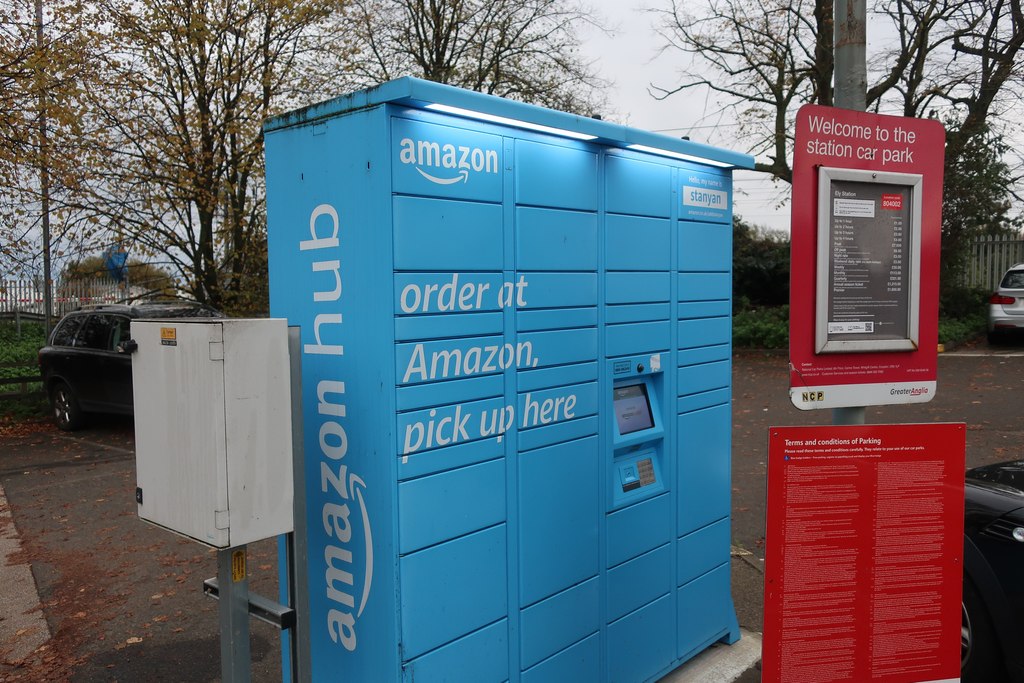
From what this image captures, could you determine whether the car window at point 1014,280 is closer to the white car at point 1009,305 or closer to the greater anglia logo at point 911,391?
the white car at point 1009,305

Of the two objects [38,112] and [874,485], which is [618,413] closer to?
[874,485]

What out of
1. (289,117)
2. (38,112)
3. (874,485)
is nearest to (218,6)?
(38,112)

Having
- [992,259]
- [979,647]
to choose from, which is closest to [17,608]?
[979,647]

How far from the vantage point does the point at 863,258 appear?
115 inches

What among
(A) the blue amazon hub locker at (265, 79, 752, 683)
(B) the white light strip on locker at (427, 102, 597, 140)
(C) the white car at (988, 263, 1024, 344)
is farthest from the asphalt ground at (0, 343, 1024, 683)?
(C) the white car at (988, 263, 1024, 344)

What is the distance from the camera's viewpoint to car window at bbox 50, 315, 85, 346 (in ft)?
37.4

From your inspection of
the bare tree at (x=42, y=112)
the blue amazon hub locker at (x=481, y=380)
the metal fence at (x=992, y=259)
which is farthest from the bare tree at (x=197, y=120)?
the metal fence at (x=992, y=259)

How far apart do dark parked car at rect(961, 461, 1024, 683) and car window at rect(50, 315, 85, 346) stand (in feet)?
36.4

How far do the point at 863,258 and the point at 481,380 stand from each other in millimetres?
1442

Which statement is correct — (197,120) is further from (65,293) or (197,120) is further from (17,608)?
(17,608)

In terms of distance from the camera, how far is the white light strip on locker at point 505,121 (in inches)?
113

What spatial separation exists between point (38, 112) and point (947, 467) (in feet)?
37.4

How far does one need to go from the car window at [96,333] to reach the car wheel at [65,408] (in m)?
0.73

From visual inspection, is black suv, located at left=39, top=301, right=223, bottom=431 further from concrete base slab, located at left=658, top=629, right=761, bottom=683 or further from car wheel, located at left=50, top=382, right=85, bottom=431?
concrete base slab, located at left=658, top=629, right=761, bottom=683
